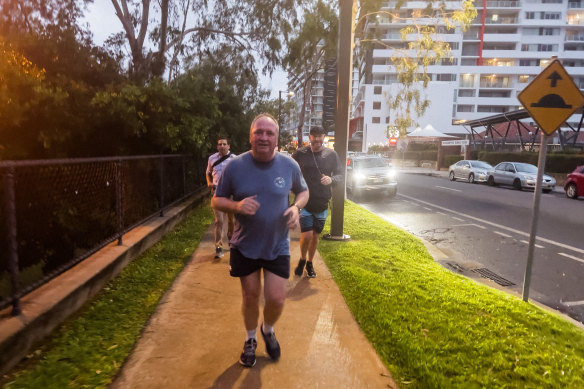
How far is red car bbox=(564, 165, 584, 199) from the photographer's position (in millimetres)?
16234

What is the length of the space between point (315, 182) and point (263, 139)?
2313mm

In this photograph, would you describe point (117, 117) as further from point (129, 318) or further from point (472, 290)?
point (472, 290)

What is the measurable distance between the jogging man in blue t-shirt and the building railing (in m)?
1.85

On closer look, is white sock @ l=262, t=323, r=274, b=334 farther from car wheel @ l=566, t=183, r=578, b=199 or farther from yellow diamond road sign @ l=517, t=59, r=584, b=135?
car wheel @ l=566, t=183, r=578, b=199

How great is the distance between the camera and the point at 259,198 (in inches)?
114

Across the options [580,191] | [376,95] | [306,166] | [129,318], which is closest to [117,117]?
[306,166]

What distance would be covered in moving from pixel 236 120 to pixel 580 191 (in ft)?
47.3

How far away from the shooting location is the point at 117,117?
24.2 feet

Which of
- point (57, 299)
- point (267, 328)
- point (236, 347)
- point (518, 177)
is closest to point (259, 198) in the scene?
point (267, 328)

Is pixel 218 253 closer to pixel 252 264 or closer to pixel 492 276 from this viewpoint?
pixel 252 264

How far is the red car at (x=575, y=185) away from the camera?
639 inches

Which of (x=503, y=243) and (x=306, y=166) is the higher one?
(x=306, y=166)

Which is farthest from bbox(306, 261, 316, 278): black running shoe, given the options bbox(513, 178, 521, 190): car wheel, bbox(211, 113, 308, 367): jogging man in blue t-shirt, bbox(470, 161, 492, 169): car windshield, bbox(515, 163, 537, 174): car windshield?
bbox(470, 161, 492, 169): car windshield

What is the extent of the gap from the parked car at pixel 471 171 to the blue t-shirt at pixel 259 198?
2335cm
